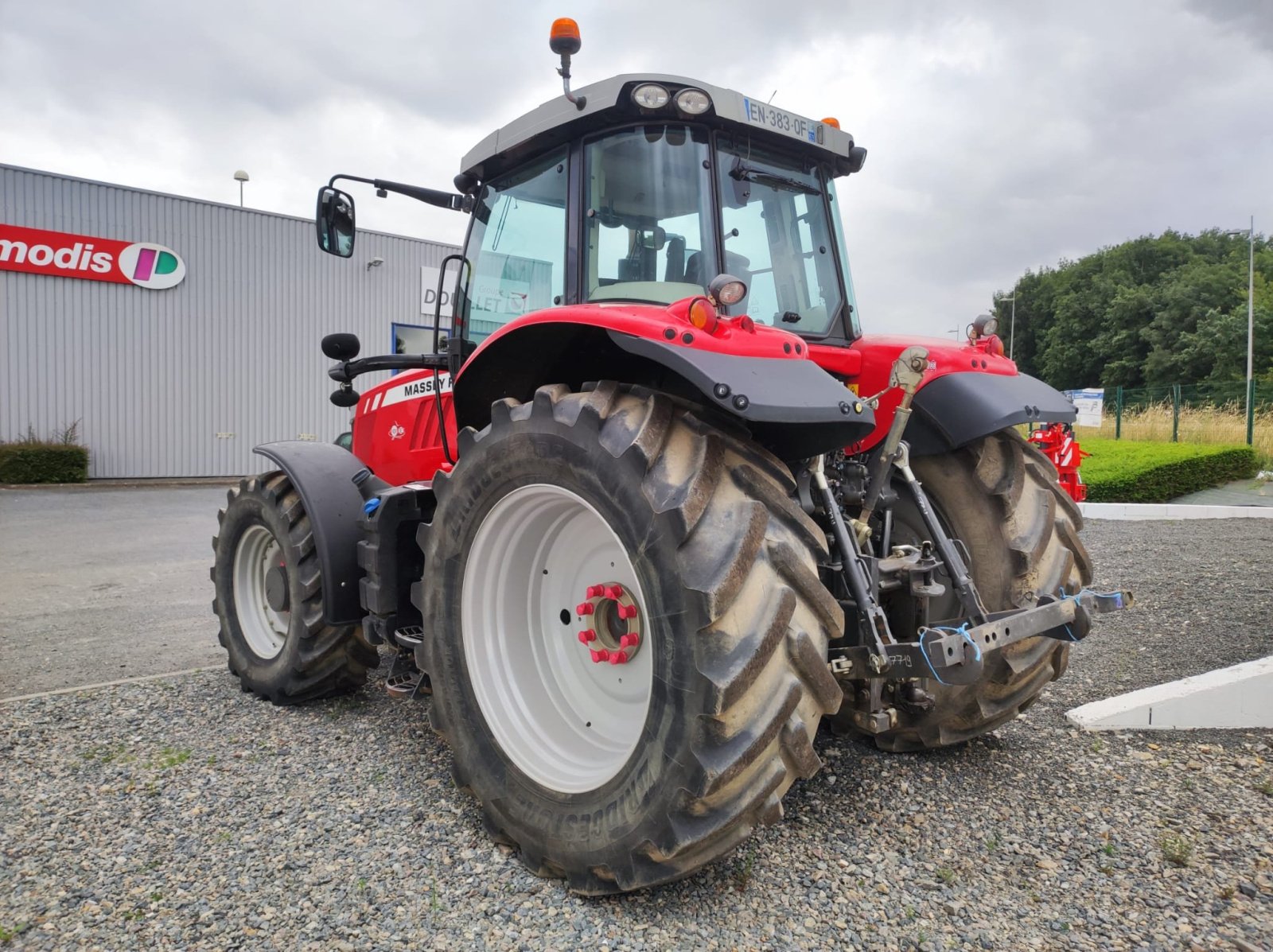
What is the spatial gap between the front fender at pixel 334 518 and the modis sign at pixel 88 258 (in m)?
15.2

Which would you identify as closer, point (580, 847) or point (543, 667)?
point (580, 847)

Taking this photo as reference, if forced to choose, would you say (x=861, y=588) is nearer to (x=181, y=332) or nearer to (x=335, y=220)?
(x=335, y=220)

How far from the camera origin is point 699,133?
2676 millimetres

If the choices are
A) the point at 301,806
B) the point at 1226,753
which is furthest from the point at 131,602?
the point at 1226,753

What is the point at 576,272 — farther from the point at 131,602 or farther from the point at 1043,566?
the point at 131,602

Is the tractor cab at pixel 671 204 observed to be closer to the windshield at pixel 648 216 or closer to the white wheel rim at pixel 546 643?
the windshield at pixel 648 216

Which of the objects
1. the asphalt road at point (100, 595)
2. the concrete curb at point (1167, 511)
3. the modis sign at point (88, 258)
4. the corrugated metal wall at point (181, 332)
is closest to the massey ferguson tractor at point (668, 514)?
the asphalt road at point (100, 595)

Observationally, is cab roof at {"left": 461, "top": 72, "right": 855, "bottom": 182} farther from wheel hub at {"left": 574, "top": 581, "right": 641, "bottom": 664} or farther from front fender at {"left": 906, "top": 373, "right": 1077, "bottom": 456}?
wheel hub at {"left": 574, "top": 581, "right": 641, "bottom": 664}

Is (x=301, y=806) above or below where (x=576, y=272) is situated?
below

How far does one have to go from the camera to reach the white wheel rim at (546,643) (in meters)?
2.46

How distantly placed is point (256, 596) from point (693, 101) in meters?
2.97

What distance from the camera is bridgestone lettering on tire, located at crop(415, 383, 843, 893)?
6.13ft

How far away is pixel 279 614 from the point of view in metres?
3.88

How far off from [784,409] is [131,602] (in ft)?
18.5
